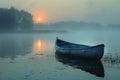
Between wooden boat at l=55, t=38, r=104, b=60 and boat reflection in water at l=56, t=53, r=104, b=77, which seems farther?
wooden boat at l=55, t=38, r=104, b=60

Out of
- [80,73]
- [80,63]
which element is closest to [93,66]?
[80,63]

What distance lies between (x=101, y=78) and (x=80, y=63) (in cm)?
908

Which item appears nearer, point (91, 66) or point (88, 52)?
point (91, 66)

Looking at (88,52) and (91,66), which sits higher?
(88,52)

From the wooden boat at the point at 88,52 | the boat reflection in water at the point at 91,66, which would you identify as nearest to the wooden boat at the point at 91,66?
the boat reflection in water at the point at 91,66

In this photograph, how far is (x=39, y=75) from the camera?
26.5 meters

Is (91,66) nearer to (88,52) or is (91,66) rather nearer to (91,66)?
(91,66)

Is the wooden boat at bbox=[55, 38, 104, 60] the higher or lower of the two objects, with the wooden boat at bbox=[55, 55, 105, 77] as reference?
higher

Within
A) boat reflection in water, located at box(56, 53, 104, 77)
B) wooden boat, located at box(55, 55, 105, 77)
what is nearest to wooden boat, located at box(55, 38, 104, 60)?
wooden boat, located at box(55, 55, 105, 77)

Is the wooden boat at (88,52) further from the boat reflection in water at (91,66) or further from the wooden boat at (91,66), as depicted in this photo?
the boat reflection in water at (91,66)

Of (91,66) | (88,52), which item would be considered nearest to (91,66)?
(91,66)

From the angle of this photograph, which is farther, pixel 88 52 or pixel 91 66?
pixel 88 52

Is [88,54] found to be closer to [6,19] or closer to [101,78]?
[101,78]

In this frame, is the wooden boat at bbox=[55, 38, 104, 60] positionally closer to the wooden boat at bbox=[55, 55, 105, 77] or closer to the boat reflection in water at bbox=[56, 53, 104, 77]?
the wooden boat at bbox=[55, 55, 105, 77]
